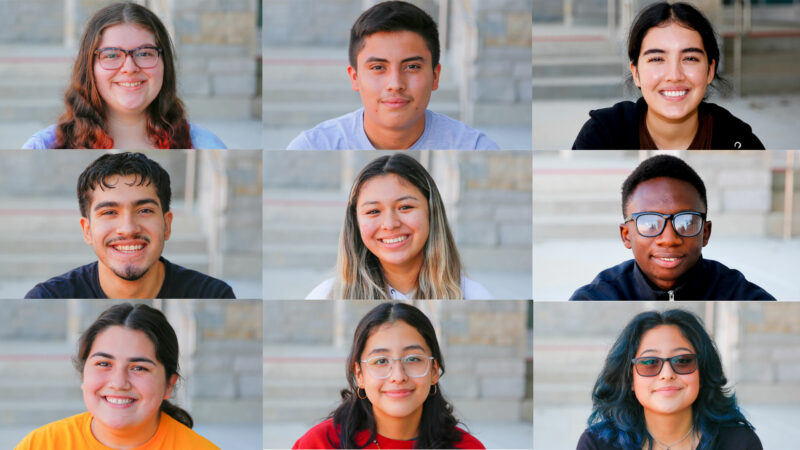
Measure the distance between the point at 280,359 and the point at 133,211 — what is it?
0.56m

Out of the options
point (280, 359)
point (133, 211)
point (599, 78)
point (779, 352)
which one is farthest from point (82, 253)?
point (779, 352)

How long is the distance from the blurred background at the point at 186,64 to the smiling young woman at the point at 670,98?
925 millimetres

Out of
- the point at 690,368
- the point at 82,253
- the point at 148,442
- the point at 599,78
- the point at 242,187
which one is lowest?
the point at 148,442

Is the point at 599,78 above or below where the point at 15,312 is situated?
above

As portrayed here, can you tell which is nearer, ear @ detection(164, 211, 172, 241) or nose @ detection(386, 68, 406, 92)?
nose @ detection(386, 68, 406, 92)

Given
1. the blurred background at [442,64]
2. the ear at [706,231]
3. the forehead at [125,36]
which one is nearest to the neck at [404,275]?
the blurred background at [442,64]

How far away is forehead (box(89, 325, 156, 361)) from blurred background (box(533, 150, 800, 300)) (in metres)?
1.06

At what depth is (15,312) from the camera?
2.61 meters

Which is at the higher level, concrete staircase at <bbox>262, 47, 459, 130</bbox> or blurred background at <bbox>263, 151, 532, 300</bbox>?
concrete staircase at <bbox>262, 47, 459, 130</bbox>

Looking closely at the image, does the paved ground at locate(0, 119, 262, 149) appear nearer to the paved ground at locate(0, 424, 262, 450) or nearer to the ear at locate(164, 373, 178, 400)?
the ear at locate(164, 373, 178, 400)

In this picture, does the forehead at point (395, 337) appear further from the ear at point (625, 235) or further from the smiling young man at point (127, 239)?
the ear at point (625, 235)

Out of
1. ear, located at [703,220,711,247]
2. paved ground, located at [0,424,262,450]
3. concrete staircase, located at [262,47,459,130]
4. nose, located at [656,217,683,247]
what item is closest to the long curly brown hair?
concrete staircase, located at [262,47,459,130]

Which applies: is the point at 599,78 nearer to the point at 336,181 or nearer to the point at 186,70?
the point at 336,181

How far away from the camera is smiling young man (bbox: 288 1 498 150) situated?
→ 2.45 meters
